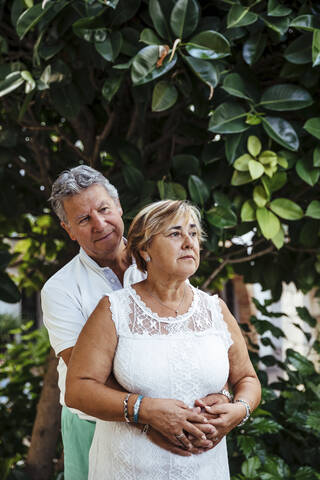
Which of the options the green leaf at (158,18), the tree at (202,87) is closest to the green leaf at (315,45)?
the tree at (202,87)

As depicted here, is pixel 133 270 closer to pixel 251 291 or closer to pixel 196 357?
pixel 196 357

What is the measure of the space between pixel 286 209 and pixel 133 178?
0.67 meters

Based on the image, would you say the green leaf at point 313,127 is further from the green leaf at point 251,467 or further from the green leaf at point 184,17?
the green leaf at point 251,467

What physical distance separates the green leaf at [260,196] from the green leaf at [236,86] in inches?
15.1

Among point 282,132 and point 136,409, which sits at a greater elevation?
point 282,132

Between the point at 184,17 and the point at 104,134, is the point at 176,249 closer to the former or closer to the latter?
the point at 184,17

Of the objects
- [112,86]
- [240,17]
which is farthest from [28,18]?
[240,17]

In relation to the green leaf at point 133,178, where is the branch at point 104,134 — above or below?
above

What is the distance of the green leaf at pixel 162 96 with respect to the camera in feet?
7.30

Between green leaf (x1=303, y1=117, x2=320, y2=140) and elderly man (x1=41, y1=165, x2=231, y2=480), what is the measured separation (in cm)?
83

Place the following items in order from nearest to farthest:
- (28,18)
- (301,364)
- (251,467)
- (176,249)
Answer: (176,249), (28,18), (251,467), (301,364)

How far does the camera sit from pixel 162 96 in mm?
2223

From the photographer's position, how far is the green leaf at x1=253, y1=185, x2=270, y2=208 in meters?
2.39

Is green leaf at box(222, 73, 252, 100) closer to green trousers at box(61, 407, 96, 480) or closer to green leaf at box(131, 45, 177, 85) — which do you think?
green leaf at box(131, 45, 177, 85)
